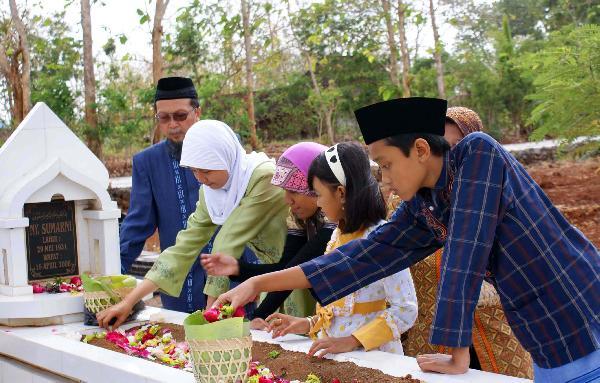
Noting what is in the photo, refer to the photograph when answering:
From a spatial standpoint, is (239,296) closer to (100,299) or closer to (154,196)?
(100,299)

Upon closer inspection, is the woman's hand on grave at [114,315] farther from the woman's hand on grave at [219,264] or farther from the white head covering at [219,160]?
the woman's hand on grave at [219,264]

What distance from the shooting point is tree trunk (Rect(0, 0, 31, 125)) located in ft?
40.2

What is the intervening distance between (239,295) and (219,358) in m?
0.20

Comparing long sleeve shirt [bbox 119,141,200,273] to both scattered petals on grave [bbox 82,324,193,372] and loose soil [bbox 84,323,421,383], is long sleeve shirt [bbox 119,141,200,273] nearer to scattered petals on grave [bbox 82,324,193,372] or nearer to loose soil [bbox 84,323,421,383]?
scattered petals on grave [bbox 82,324,193,372]

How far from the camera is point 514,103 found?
22109mm

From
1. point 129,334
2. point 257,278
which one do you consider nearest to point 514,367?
point 257,278

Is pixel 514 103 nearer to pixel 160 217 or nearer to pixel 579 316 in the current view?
pixel 160 217

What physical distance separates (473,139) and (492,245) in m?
0.28

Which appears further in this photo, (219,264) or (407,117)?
(219,264)

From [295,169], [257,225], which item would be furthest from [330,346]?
[257,225]

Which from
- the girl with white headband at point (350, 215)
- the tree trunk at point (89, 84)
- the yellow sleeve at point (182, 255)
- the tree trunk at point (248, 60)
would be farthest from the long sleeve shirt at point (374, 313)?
the tree trunk at point (248, 60)

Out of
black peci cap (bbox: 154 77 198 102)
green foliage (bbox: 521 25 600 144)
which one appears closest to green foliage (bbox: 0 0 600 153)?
green foliage (bbox: 521 25 600 144)

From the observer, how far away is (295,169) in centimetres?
347

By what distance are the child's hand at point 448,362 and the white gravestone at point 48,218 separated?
2099 mm
